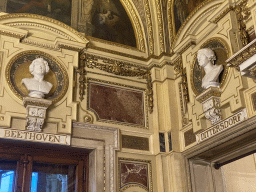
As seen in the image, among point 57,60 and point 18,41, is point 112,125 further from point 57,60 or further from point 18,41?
point 18,41

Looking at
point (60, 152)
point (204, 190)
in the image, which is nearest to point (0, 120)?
point (60, 152)

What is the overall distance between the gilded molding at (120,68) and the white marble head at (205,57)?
176 centimetres

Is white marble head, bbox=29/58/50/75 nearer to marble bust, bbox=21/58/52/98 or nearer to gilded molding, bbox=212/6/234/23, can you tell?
marble bust, bbox=21/58/52/98

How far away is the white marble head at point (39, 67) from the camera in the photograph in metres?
7.57

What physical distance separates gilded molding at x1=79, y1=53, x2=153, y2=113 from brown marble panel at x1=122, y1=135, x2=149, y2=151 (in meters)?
0.76

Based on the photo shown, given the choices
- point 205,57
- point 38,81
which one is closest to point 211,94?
point 205,57

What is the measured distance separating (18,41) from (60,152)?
243 centimetres

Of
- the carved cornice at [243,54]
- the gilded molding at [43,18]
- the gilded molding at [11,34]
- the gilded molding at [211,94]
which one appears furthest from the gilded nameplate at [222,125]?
the gilded molding at [11,34]

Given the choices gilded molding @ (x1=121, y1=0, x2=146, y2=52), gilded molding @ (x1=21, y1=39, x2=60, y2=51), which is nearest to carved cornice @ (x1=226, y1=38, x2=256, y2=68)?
gilded molding @ (x1=121, y1=0, x2=146, y2=52)

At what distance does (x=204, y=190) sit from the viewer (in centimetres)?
772

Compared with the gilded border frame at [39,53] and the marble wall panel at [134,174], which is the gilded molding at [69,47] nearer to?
the gilded border frame at [39,53]

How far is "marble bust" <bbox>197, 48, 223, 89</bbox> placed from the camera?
7.22 meters

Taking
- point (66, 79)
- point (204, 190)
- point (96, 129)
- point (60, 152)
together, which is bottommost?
point (204, 190)

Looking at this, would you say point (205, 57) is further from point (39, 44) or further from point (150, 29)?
point (39, 44)
